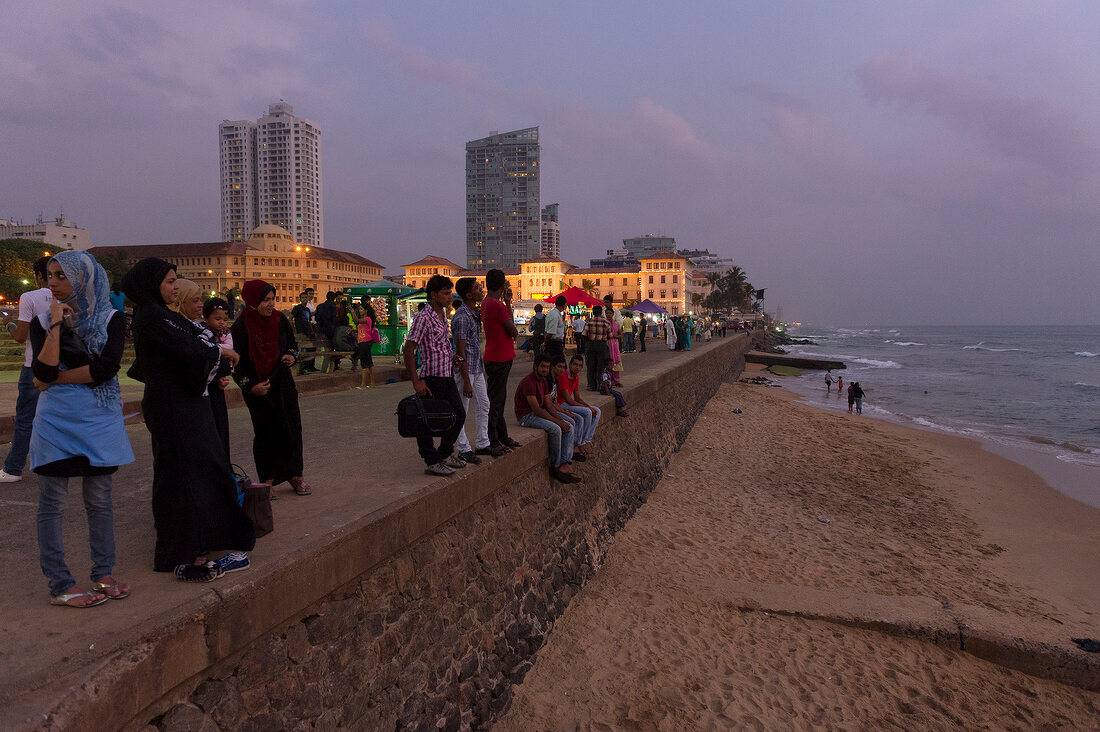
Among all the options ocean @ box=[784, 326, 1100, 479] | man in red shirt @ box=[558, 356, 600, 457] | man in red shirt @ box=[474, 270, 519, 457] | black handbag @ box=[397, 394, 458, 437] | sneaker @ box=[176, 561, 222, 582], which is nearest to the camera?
sneaker @ box=[176, 561, 222, 582]

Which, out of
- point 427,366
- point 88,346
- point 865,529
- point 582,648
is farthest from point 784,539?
point 88,346

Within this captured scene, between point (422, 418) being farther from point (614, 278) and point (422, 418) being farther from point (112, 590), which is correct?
point (614, 278)

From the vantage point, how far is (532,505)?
5.74 meters

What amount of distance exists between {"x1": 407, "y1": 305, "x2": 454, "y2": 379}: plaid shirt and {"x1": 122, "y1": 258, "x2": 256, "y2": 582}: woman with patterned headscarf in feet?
6.07

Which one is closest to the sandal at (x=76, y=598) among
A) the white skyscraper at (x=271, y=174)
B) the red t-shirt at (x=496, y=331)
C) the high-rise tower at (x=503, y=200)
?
the red t-shirt at (x=496, y=331)

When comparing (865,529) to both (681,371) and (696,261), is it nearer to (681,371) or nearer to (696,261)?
(681,371)

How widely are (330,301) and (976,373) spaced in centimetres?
4457

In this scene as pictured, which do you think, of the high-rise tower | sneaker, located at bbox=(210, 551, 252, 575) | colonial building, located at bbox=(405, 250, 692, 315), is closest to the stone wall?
sneaker, located at bbox=(210, 551, 252, 575)

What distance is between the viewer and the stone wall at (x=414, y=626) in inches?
98.0

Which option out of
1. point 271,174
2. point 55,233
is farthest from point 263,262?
point 271,174

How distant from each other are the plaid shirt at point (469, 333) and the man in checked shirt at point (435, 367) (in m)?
0.27

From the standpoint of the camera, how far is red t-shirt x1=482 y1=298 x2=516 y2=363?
5355mm

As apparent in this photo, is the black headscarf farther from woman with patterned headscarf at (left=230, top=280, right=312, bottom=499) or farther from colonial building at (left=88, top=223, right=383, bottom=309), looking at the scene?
colonial building at (left=88, top=223, right=383, bottom=309)

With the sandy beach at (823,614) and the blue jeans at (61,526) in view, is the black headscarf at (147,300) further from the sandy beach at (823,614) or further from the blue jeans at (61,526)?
the sandy beach at (823,614)
